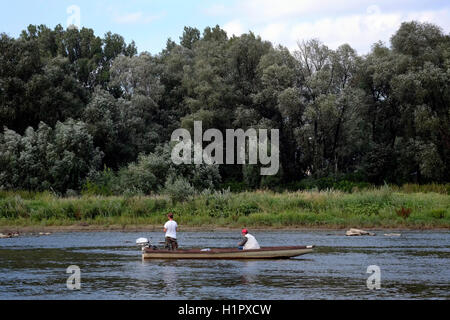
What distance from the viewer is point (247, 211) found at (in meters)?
61.1

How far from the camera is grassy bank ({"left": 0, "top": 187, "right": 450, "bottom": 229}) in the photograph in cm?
5862

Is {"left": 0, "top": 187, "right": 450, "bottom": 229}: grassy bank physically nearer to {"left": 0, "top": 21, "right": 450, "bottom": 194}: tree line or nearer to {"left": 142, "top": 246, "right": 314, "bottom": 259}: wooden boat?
{"left": 0, "top": 21, "right": 450, "bottom": 194}: tree line

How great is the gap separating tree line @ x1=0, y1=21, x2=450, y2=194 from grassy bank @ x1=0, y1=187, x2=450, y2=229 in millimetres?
9132

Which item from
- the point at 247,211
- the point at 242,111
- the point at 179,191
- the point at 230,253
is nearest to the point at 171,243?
the point at 230,253

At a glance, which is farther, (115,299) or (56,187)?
(56,187)

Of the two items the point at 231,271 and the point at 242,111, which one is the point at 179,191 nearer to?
the point at 231,271

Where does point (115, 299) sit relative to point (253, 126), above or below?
below

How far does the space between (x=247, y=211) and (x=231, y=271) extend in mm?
25449

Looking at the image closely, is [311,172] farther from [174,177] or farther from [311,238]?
[311,238]

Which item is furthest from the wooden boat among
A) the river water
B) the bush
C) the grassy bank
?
the bush

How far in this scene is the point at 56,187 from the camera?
2955 inches

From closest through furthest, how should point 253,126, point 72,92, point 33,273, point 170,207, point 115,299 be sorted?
point 115,299, point 33,273, point 170,207, point 253,126, point 72,92

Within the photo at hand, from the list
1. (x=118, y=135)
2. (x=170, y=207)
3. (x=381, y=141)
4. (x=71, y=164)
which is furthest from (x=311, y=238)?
(x=118, y=135)

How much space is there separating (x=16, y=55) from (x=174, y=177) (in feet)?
99.3
